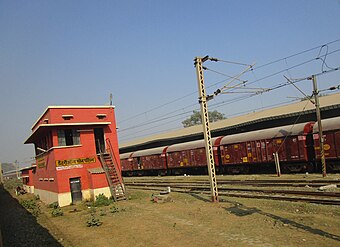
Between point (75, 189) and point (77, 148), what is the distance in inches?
114

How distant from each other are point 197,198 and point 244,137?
12981 millimetres

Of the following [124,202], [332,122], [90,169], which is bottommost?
[124,202]

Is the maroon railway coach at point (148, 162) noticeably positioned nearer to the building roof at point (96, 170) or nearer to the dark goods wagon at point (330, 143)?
the building roof at point (96, 170)

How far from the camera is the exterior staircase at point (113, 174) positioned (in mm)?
20172

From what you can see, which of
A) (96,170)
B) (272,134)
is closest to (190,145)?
(272,134)

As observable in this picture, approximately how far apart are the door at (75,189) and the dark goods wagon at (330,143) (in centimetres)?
1794

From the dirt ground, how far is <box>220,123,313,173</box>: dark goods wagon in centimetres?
1110

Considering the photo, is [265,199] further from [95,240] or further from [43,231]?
[43,231]

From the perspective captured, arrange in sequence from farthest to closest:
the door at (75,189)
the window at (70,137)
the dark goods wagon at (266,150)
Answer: the dark goods wagon at (266,150) < the window at (70,137) < the door at (75,189)

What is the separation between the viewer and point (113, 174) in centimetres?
2122

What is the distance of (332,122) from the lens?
22.0m

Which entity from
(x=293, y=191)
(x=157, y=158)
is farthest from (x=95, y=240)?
(x=157, y=158)

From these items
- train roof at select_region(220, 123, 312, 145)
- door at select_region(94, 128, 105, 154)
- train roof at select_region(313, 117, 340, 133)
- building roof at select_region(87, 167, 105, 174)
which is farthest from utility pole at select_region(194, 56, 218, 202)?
train roof at select_region(220, 123, 312, 145)

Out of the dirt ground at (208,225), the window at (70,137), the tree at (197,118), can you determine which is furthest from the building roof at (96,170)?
the tree at (197,118)
